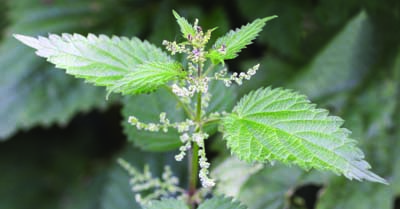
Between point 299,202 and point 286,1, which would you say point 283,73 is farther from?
point 299,202

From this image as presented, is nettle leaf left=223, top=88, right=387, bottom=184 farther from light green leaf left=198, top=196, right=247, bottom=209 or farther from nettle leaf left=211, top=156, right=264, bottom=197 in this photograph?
nettle leaf left=211, top=156, right=264, bottom=197

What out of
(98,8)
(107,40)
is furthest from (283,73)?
(107,40)

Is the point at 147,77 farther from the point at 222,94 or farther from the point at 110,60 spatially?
the point at 222,94

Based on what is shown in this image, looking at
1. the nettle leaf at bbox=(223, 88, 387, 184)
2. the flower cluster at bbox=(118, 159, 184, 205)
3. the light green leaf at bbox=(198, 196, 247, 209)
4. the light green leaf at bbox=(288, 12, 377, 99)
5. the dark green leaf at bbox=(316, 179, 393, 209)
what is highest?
the light green leaf at bbox=(288, 12, 377, 99)

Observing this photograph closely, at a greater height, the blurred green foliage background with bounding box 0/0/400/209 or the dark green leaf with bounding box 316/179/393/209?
the blurred green foliage background with bounding box 0/0/400/209

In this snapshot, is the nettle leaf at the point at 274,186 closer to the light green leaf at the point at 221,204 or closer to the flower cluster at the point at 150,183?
the flower cluster at the point at 150,183

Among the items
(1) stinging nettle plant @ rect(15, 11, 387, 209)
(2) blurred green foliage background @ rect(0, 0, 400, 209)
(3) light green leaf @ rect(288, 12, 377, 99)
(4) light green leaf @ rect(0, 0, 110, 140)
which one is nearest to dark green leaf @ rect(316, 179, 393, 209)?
(2) blurred green foliage background @ rect(0, 0, 400, 209)

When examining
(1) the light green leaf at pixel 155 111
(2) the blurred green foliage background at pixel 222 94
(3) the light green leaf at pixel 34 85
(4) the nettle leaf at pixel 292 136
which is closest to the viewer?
(4) the nettle leaf at pixel 292 136

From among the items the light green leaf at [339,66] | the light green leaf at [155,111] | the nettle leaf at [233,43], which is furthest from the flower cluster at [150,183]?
the light green leaf at [339,66]
